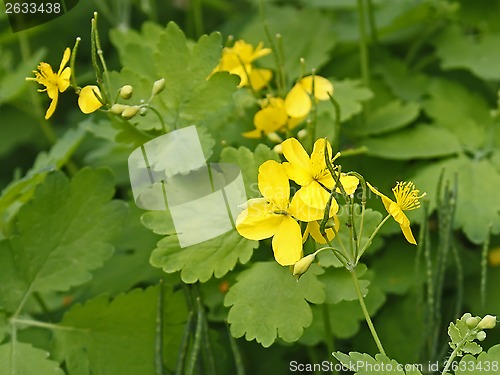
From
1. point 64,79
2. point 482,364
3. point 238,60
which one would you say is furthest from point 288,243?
point 238,60

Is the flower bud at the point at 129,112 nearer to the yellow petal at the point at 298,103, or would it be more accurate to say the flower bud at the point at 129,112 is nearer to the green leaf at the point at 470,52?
the yellow petal at the point at 298,103

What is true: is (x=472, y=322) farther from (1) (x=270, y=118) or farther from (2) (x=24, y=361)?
(2) (x=24, y=361)

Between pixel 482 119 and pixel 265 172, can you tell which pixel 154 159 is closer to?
pixel 265 172

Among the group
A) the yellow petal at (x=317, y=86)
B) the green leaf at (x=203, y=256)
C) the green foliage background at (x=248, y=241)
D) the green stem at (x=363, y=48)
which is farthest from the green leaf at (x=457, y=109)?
the green leaf at (x=203, y=256)

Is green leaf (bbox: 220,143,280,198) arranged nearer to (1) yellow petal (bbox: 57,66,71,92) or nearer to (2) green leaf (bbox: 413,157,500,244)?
(1) yellow petal (bbox: 57,66,71,92)

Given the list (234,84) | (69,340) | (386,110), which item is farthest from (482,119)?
(69,340)

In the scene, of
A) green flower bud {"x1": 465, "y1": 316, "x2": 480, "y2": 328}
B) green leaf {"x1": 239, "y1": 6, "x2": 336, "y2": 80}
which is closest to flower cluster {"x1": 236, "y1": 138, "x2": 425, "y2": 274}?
green flower bud {"x1": 465, "y1": 316, "x2": 480, "y2": 328}
